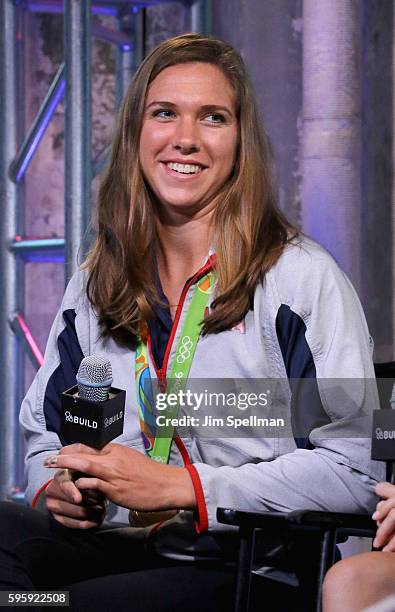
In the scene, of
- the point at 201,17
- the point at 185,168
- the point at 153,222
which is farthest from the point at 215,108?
the point at 201,17

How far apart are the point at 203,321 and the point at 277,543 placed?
423 mm

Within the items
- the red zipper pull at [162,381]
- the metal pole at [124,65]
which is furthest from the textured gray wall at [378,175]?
the red zipper pull at [162,381]

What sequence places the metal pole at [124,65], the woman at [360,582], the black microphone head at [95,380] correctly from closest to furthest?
the woman at [360,582]
the black microphone head at [95,380]
the metal pole at [124,65]

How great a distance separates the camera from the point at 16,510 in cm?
187

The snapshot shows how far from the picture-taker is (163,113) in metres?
2.17

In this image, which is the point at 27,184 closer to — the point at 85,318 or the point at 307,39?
the point at 307,39

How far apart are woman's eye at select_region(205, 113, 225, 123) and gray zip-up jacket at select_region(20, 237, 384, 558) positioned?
29 centimetres

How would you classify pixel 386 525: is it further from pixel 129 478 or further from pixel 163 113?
pixel 163 113

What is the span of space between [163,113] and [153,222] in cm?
22

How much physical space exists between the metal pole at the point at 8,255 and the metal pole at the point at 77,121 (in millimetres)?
243

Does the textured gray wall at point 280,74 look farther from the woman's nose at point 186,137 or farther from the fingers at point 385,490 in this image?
the fingers at point 385,490

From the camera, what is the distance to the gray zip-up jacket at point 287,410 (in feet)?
6.06

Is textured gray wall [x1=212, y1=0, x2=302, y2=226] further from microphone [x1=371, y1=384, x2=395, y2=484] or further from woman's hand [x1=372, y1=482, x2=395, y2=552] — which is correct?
woman's hand [x1=372, y1=482, x2=395, y2=552]

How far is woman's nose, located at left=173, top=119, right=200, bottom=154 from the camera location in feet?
6.95
